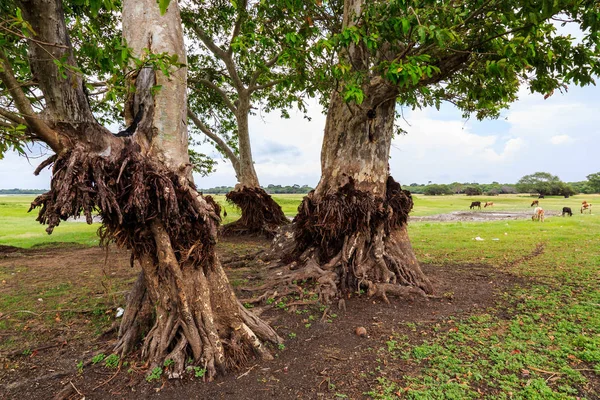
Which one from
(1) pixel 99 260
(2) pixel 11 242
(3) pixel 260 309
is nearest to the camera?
(3) pixel 260 309

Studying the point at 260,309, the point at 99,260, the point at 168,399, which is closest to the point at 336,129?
Result: the point at 260,309

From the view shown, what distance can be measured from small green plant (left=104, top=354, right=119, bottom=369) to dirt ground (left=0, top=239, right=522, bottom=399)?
0.17 ft

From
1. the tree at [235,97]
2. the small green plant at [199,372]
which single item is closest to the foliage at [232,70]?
the tree at [235,97]

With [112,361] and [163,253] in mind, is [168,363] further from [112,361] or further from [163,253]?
[163,253]

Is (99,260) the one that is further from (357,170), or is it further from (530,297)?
(530,297)

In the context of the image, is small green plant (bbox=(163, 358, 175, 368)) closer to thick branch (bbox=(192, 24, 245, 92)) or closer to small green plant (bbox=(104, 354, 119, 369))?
small green plant (bbox=(104, 354, 119, 369))

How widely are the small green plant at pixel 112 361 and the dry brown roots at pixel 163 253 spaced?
86 millimetres

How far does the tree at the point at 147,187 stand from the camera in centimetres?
269

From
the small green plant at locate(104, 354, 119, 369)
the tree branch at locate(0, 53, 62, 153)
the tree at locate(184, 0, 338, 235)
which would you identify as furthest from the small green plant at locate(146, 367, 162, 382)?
the tree at locate(184, 0, 338, 235)

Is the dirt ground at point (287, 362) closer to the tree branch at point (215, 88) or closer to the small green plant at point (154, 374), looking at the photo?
the small green plant at point (154, 374)

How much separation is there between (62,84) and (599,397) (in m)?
5.39

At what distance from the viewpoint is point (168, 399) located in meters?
2.92

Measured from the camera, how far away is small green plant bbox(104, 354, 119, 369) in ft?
11.1

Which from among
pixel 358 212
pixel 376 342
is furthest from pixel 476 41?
pixel 376 342
